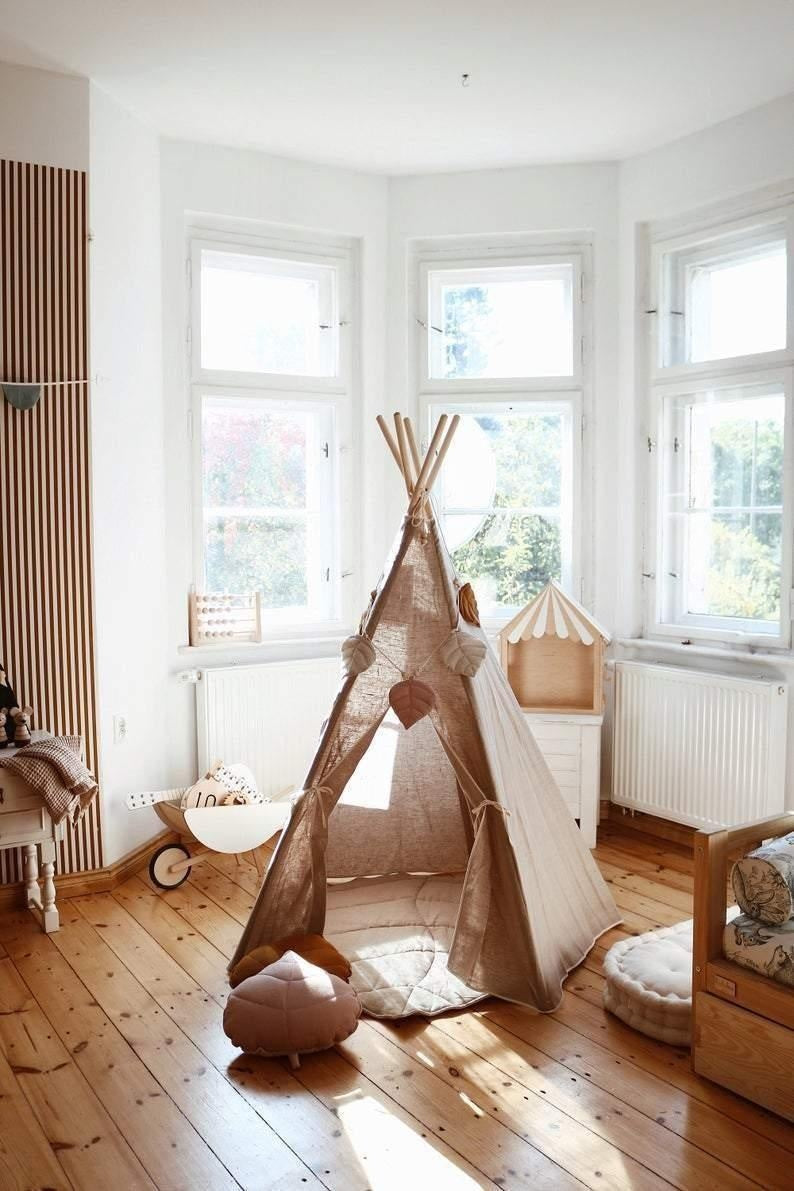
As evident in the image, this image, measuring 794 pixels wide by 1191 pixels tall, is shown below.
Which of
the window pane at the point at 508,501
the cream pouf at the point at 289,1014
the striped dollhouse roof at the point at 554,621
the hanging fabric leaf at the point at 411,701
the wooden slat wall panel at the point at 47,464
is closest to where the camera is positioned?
the cream pouf at the point at 289,1014

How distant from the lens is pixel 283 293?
4.59 metres

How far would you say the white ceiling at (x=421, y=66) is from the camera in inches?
123

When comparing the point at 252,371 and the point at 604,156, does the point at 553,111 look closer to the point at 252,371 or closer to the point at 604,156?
the point at 604,156

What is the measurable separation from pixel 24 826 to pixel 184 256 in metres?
2.40

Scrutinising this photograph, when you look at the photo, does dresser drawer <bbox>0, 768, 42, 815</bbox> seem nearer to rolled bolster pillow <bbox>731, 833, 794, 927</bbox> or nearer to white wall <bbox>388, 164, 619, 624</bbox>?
rolled bolster pillow <bbox>731, 833, 794, 927</bbox>

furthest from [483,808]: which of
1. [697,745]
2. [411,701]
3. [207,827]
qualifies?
[697,745]

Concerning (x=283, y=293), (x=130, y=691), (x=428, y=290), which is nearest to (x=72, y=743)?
(x=130, y=691)

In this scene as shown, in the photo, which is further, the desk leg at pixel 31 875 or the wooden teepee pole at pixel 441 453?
the desk leg at pixel 31 875

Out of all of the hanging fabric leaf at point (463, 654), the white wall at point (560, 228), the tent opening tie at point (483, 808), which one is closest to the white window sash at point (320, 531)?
the white wall at point (560, 228)

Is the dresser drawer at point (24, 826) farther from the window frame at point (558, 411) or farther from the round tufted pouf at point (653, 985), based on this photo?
the window frame at point (558, 411)

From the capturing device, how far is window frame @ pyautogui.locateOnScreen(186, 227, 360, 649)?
4344mm

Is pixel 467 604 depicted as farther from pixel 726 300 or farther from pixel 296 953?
pixel 726 300

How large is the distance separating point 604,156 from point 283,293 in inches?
59.7

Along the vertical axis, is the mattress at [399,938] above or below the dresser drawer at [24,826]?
below
